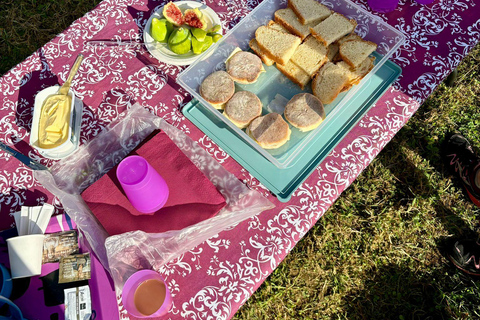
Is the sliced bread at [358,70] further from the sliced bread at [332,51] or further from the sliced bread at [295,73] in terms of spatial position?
the sliced bread at [295,73]

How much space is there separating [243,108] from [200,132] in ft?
0.86

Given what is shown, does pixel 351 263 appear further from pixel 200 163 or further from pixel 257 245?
pixel 200 163

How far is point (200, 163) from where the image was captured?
1533mm

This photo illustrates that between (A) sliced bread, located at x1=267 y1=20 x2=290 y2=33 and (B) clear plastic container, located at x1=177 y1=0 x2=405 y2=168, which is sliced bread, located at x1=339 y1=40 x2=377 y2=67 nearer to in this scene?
(B) clear plastic container, located at x1=177 y1=0 x2=405 y2=168

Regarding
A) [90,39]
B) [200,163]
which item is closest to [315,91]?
[200,163]

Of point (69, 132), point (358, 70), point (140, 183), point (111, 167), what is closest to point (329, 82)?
point (358, 70)

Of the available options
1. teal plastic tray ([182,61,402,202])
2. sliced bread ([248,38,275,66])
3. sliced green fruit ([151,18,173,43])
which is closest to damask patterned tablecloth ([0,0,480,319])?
teal plastic tray ([182,61,402,202])

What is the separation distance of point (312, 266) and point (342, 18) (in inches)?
63.7

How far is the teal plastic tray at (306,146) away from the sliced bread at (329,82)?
98 mm

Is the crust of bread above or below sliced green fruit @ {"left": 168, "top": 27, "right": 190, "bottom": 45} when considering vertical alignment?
above

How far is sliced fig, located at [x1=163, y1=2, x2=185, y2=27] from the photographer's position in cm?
170

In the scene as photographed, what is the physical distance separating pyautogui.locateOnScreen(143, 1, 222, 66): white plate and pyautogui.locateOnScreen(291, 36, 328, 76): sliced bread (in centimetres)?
43

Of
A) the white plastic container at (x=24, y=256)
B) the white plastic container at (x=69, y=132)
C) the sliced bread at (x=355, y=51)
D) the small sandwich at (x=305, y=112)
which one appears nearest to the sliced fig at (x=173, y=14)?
the white plastic container at (x=69, y=132)

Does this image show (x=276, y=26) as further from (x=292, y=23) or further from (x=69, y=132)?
(x=69, y=132)
